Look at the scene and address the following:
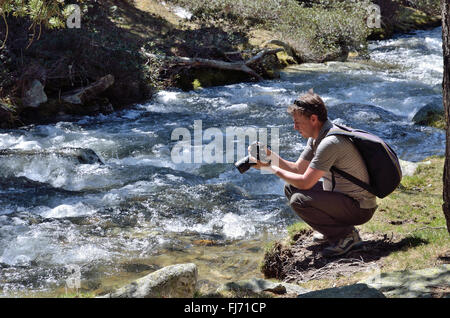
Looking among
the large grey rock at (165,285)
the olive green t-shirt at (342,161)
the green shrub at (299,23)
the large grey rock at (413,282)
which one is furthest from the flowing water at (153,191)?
the green shrub at (299,23)

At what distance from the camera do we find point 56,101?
1321cm

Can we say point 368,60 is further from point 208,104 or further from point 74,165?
point 74,165

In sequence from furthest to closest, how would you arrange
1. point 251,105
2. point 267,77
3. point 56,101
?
point 267,77
point 251,105
point 56,101

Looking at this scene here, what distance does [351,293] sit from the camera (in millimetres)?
3805

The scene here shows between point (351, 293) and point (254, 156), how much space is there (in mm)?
1751

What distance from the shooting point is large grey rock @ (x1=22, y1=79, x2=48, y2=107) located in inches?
498

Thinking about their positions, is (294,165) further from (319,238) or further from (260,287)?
(260,287)

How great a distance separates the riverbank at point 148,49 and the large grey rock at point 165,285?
9.37 meters

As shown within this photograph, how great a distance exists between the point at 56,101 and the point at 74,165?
4708mm

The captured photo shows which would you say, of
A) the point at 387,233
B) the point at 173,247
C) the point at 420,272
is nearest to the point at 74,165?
the point at 173,247

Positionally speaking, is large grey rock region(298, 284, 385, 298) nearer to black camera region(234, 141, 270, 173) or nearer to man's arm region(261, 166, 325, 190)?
man's arm region(261, 166, 325, 190)

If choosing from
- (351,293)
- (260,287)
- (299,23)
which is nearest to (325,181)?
(260,287)

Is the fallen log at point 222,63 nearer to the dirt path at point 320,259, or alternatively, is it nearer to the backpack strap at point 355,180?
the dirt path at point 320,259

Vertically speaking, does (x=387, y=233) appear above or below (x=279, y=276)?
above
